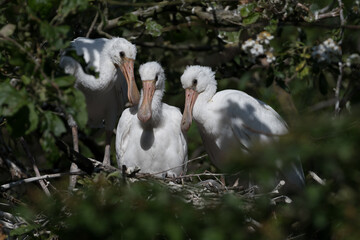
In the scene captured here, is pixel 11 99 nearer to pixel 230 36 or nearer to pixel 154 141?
pixel 154 141

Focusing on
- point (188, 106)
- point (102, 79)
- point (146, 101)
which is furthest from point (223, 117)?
point (102, 79)

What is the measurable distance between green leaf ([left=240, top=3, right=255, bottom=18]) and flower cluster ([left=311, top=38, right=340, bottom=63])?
2.88 feet

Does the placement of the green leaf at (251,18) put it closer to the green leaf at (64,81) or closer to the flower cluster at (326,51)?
the flower cluster at (326,51)

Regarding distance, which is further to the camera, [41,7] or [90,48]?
[90,48]

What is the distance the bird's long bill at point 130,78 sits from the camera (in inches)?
278

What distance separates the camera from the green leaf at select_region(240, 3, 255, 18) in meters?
6.85

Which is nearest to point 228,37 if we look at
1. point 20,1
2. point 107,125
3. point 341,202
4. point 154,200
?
point 107,125

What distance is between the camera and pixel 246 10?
6863 millimetres

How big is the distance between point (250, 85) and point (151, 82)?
252 centimetres

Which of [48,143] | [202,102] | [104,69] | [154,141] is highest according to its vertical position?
[48,143]

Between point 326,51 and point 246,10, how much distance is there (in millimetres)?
1041

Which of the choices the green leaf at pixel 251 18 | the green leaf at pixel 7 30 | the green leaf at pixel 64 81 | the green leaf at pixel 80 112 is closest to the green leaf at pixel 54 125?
the green leaf at pixel 80 112

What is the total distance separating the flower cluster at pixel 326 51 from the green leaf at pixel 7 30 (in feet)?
12.4

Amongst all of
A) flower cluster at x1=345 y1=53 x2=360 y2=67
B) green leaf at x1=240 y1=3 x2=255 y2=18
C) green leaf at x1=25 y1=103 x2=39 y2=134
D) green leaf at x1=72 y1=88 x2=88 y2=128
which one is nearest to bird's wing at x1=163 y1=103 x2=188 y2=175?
green leaf at x1=240 y1=3 x2=255 y2=18
